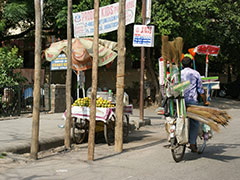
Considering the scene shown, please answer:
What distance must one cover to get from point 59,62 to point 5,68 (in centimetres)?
228

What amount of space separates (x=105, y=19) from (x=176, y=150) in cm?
608

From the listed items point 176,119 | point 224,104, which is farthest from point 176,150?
point 224,104

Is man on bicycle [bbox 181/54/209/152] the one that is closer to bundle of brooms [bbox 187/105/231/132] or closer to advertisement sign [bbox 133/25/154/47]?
bundle of brooms [bbox 187/105/231/132]

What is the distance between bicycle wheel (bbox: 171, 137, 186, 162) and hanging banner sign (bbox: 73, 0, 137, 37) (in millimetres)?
5425

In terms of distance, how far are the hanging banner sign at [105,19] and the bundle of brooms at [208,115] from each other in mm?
5158

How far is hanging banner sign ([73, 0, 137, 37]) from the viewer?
10719mm

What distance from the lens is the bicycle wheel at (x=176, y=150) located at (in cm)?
614

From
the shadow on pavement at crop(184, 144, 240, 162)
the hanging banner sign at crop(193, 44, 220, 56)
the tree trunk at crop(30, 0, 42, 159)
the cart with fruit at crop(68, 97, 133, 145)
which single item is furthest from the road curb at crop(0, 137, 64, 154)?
the hanging banner sign at crop(193, 44, 220, 56)

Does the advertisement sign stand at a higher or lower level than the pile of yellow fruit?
higher

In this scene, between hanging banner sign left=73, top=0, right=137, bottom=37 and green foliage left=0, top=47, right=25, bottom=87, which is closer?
hanging banner sign left=73, top=0, right=137, bottom=37

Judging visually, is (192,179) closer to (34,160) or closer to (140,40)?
(34,160)

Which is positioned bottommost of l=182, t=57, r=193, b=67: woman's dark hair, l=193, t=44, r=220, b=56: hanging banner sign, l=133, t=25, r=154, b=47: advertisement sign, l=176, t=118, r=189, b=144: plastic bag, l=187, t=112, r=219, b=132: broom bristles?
l=176, t=118, r=189, b=144: plastic bag

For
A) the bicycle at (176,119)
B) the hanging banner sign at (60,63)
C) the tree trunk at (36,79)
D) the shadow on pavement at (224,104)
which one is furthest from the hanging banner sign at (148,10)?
the shadow on pavement at (224,104)

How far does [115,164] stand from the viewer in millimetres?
6227
